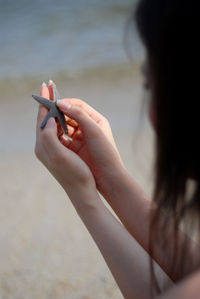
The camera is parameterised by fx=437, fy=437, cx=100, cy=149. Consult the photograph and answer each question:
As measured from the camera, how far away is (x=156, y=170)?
809mm

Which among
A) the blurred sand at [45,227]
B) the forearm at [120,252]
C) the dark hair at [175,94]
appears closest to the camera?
the dark hair at [175,94]

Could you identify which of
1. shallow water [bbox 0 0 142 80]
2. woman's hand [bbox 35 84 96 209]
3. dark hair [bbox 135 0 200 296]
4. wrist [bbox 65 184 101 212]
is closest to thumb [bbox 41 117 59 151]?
woman's hand [bbox 35 84 96 209]

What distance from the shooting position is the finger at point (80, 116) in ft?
3.93

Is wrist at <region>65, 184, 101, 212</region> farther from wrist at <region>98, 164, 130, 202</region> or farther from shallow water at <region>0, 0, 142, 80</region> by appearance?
shallow water at <region>0, 0, 142, 80</region>

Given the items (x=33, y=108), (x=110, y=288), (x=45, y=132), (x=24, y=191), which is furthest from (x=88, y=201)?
(x=33, y=108)

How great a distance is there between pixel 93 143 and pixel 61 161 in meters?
0.13

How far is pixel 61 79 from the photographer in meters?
4.04

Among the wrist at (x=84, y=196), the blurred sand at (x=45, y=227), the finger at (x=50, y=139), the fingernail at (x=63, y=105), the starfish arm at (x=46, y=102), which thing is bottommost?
the blurred sand at (x=45, y=227)

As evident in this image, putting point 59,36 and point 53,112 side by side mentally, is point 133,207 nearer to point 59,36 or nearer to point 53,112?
point 53,112

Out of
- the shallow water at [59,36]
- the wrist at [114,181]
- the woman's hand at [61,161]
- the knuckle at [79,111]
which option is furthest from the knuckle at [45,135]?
the shallow water at [59,36]

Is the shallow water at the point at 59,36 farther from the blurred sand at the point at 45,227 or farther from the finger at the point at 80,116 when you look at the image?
the finger at the point at 80,116

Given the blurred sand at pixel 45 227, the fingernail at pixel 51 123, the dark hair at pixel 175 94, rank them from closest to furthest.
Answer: the dark hair at pixel 175 94, the fingernail at pixel 51 123, the blurred sand at pixel 45 227

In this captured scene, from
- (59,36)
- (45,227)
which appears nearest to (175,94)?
(45,227)

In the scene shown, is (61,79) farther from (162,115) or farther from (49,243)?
(162,115)
